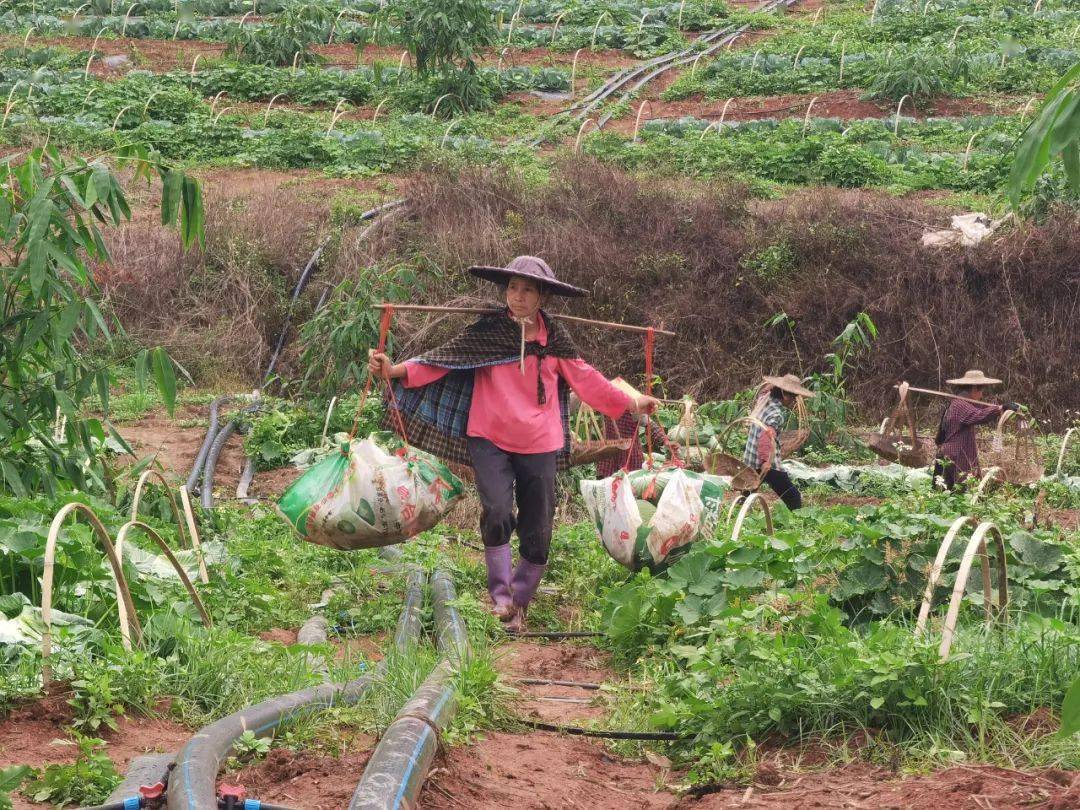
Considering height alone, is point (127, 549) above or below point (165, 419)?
above

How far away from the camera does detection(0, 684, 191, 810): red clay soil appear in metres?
3.55

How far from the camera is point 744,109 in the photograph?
915 inches

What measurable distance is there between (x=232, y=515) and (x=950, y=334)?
870 centimetres

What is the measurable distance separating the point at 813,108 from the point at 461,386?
18.1 metres

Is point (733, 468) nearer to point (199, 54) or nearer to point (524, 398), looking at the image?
point (524, 398)

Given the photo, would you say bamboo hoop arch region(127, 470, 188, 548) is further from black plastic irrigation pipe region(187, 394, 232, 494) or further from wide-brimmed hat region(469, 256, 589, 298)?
black plastic irrigation pipe region(187, 394, 232, 494)

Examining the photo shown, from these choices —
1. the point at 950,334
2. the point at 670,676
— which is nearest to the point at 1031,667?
the point at 670,676

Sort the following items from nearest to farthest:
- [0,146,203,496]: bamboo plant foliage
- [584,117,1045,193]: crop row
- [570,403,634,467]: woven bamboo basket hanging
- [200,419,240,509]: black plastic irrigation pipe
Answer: [0,146,203,496]: bamboo plant foliage < [570,403,634,467]: woven bamboo basket hanging < [200,419,240,509]: black plastic irrigation pipe < [584,117,1045,193]: crop row

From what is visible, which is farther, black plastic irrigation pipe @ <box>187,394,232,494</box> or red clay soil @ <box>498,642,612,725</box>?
black plastic irrigation pipe @ <box>187,394,232,494</box>

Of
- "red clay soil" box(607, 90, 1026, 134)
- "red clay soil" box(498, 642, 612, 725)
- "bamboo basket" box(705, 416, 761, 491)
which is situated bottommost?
"bamboo basket" box(705, 416, 761, 491)

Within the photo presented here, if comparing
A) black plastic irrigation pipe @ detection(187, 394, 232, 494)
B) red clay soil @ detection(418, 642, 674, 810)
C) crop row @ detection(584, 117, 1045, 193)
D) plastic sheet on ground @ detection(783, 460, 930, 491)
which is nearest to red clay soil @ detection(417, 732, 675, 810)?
red clay soil @ detection(418, 642, 674, 810)

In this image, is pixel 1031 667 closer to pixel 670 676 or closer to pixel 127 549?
pixel 670 676

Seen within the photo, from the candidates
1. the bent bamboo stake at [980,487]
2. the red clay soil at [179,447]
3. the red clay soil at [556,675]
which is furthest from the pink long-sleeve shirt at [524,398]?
the red clay soil at [179,447]

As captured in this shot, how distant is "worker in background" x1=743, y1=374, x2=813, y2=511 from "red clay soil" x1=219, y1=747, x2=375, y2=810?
228 inches
